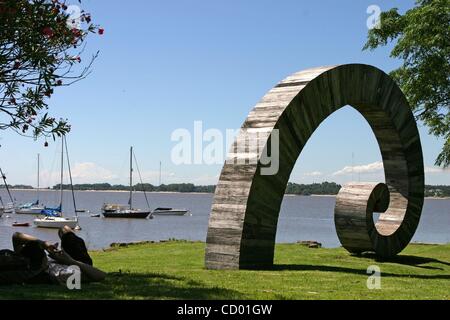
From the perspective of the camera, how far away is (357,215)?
56.8 feet

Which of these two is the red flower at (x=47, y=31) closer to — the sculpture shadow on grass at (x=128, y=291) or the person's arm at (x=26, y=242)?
the person's arm at (x=26, y=242)

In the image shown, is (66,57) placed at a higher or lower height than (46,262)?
higher

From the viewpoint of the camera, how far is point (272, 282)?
10812 millimetres

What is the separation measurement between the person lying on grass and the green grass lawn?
313 millimetres

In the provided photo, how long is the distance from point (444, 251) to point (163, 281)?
47.5 ft

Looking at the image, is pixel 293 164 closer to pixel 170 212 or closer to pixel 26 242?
pixel 26 242

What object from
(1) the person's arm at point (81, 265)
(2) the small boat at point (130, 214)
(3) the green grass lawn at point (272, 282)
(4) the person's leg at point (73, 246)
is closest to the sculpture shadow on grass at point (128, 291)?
(3) the green grass lawn at point (272, 282)

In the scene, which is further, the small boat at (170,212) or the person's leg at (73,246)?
the small boat at (170,212)

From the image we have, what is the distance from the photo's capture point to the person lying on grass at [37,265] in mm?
9094

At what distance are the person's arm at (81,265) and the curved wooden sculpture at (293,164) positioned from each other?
3714 mm

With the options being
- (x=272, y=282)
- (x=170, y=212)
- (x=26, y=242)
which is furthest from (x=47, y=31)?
(x=170, y=212)
